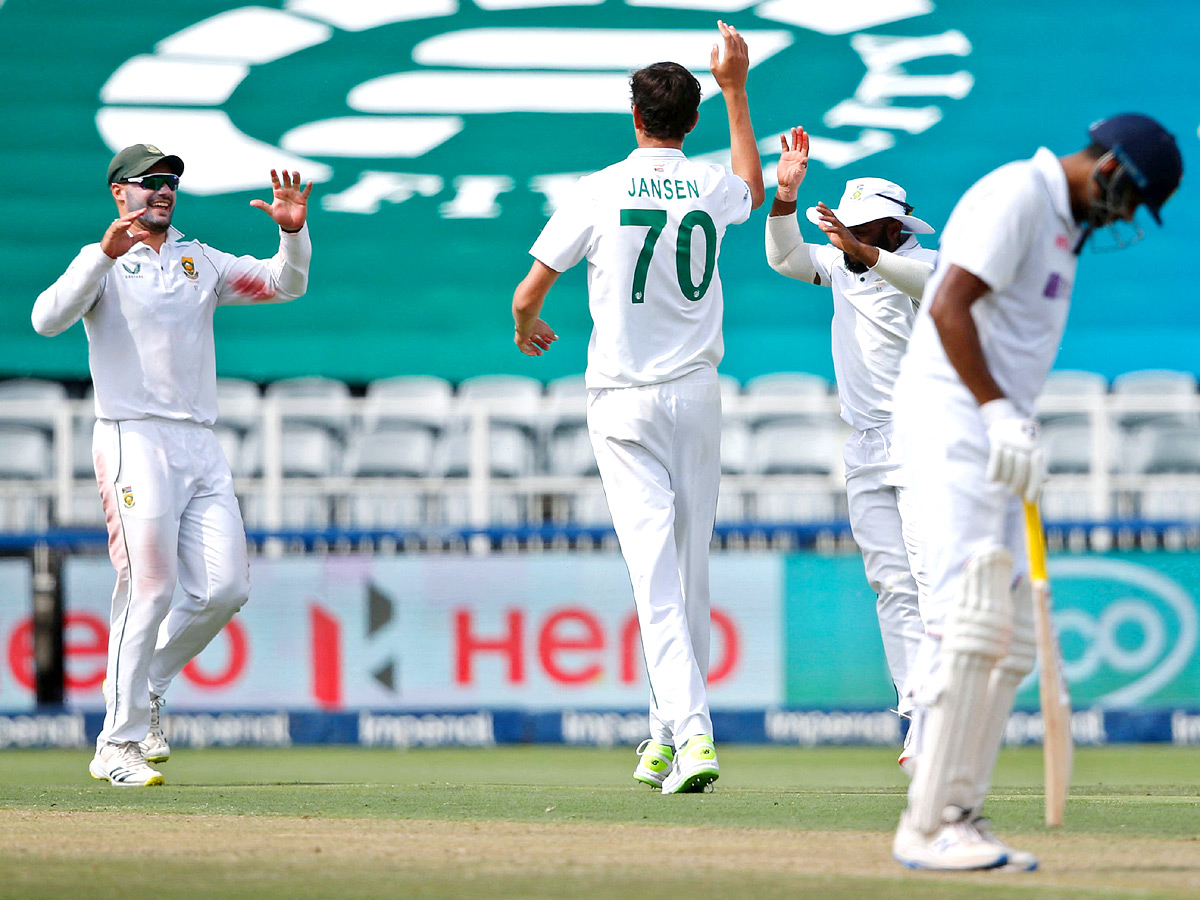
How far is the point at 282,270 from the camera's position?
5.87m

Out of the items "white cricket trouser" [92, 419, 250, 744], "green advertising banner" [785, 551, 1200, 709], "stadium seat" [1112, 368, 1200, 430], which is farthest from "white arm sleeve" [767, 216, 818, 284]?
"stadium seat" [1112, 368, 1200, 430]

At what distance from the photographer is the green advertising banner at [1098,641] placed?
8977mm

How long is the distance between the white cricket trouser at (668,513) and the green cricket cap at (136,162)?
1.69 m

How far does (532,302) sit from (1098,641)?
5.09 m

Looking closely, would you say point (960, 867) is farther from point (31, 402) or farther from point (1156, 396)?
point (31, 402)

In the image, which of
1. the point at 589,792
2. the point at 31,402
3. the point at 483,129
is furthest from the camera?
the point at 483,129

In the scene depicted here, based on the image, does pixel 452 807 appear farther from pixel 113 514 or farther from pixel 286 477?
pixel 286 477

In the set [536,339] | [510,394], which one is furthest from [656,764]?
[510,394]

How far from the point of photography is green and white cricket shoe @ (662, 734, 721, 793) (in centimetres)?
475

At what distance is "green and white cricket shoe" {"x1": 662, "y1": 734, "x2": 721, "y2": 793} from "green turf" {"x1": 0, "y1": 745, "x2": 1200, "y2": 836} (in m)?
0.06

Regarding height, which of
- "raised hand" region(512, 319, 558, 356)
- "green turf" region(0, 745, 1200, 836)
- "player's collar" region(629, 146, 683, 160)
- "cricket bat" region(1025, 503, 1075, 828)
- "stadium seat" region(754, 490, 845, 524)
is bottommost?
"green turf" region(0, 745, 1200, 836)

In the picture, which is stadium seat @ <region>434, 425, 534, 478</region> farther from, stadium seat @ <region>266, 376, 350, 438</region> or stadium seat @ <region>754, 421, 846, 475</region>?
stadium seat @ <region>754, 421, 846, 475</region>

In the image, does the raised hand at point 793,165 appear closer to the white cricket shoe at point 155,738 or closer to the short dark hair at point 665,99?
the short dark hair at point 665,99

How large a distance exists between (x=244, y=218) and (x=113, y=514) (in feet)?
25.7
